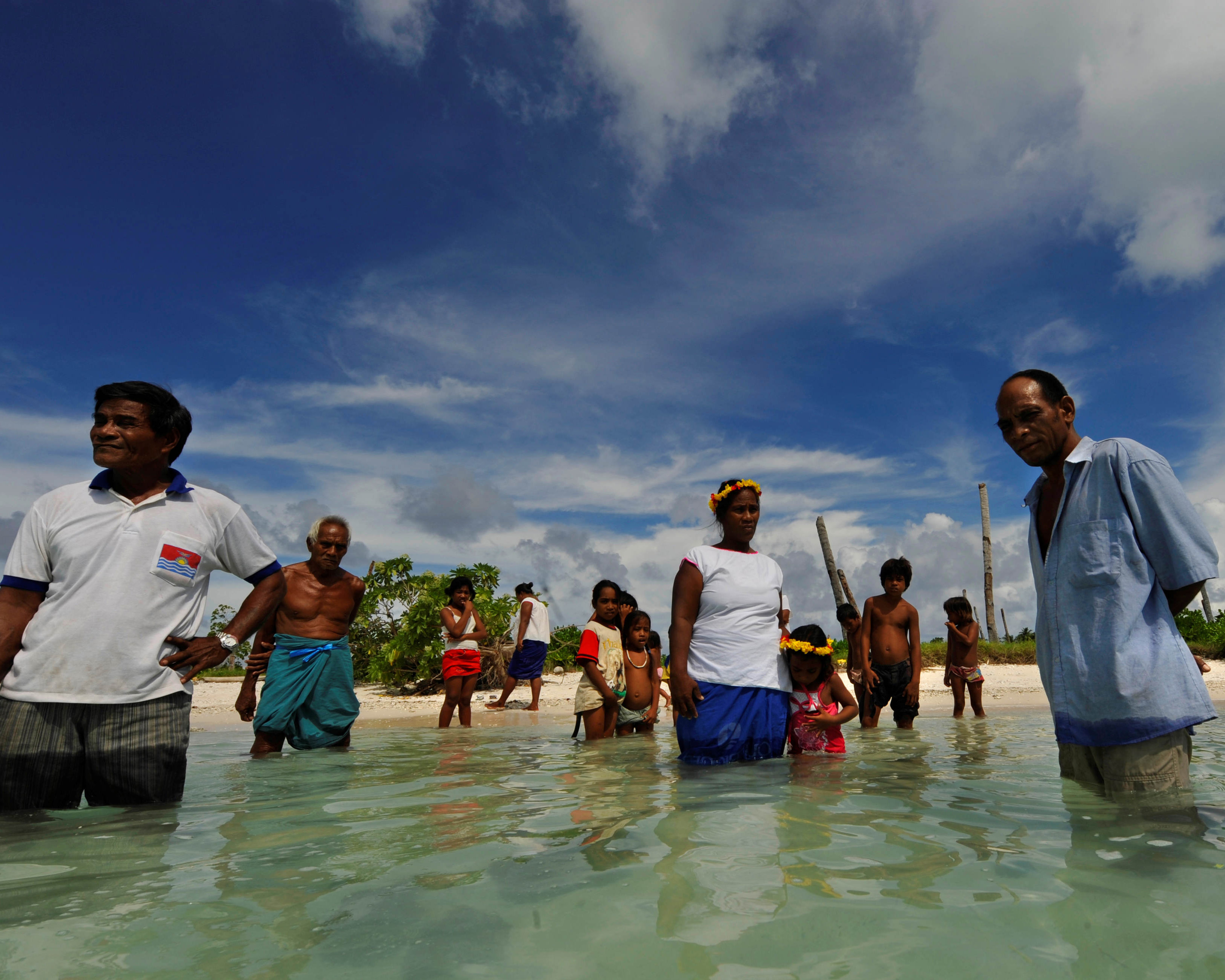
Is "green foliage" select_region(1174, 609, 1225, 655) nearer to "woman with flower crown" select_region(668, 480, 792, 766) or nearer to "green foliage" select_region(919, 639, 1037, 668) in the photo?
"green foliage" select_region(919, 639, 1037, 668)

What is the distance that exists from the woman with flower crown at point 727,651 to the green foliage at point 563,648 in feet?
39.8

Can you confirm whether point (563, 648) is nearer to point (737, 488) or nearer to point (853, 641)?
point (853, 641)

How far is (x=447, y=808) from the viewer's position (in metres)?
3.77

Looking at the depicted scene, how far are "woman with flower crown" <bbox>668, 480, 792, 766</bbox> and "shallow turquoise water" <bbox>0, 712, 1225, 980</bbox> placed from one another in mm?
329

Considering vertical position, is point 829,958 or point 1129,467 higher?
point 1129,467

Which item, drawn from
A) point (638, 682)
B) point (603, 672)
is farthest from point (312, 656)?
point (638, 682)

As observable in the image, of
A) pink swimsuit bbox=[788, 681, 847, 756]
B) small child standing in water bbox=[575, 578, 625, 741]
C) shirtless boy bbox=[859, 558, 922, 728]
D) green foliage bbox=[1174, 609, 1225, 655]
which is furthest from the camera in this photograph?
green foliage bbox=[1174, 609, 1225, 655]

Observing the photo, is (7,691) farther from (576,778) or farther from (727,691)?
(727,691)

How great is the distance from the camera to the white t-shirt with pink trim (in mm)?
4426

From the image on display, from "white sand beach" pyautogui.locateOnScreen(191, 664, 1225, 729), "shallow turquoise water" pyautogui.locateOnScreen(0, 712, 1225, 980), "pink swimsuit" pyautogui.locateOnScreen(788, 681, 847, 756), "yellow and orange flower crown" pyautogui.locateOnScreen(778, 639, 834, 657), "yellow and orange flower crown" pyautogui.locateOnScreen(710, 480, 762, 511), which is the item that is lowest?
"white sand beach" pyautogui.locateOnScreen(191, 664, 1225, 729)

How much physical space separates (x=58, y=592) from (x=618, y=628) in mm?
4901

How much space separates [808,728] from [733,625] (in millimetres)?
1524

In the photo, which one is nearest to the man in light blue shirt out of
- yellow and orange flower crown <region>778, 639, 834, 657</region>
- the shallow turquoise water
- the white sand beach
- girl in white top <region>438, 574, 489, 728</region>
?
the shallow turquoise water

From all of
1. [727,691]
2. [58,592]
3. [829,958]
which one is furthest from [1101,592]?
[58,592]
